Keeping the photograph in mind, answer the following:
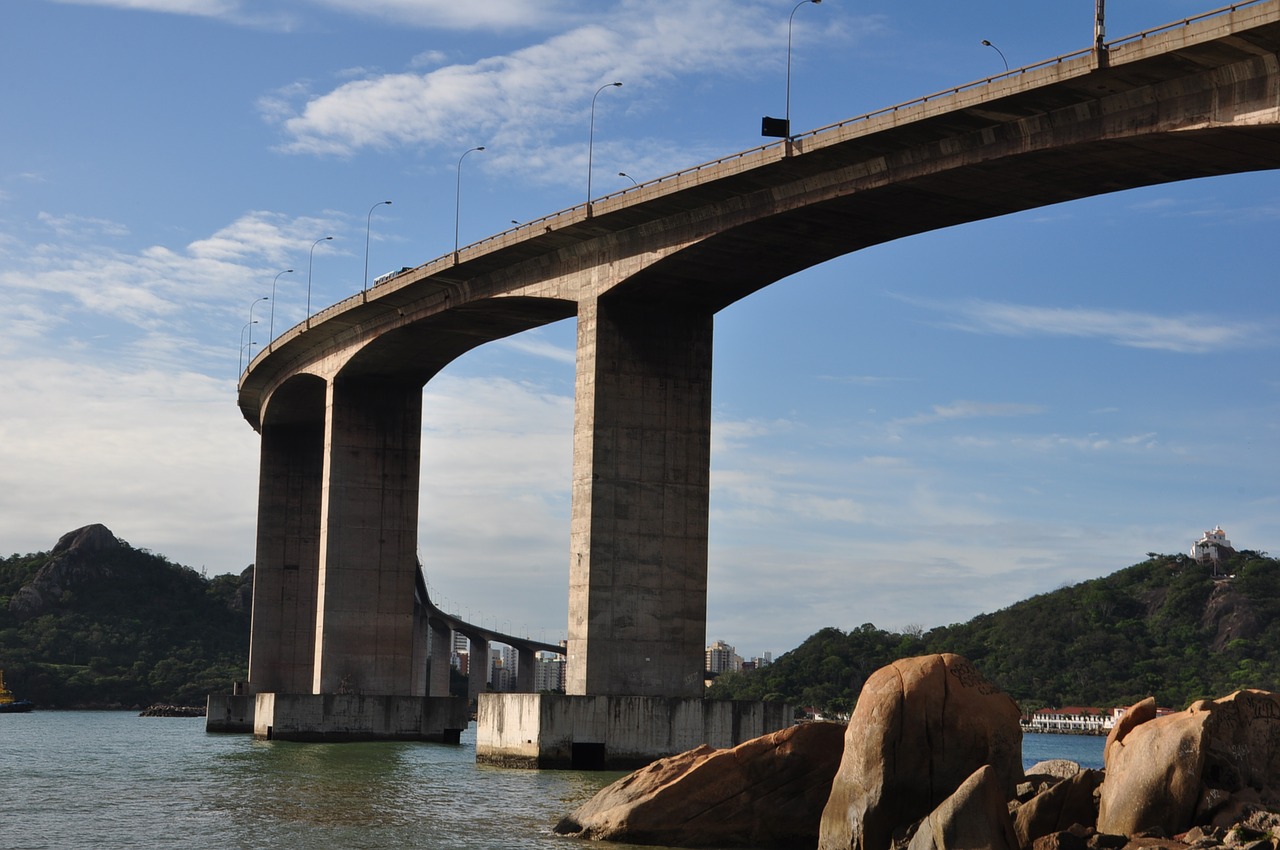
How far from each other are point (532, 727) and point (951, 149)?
72.1 feet

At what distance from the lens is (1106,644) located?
145375mm

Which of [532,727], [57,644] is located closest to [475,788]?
[532,727]

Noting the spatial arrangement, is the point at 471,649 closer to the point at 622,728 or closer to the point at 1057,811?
the point at 622,728

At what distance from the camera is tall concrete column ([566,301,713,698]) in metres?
53.8

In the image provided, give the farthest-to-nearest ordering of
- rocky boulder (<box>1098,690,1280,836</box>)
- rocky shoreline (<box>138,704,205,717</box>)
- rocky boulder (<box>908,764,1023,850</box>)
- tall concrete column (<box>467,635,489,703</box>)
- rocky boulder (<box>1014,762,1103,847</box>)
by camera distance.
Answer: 1. tall concrete column (<box>467,635,489,703</box>)
2. rocky shoreline (<box>138,704,205,717</box>)
3. rocky boulder (<box>1014,762,1103,847</box>)
4. rocky boulder (<box>1098,690,1280,836</box>)
5. rocky boulder (<box>908,764,1023,850</box>)

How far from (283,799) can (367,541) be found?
1345 inches

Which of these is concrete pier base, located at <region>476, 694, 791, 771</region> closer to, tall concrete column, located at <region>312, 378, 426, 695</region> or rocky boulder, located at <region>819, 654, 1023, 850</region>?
tall concrete column, located at <region>312, 378, 426, 695</region>

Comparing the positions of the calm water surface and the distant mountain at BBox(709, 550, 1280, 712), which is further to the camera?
the distant mountain at BBox(709, 550, 1280, 712)

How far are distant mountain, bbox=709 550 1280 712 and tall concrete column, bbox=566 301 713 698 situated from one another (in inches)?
3164

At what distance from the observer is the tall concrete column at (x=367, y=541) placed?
2891 inches

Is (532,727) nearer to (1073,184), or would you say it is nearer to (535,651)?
(1073,184)

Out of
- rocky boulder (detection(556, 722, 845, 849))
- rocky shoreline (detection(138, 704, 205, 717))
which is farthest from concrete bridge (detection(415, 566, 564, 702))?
rocky boulder (detection(556, 722, 845, 849))

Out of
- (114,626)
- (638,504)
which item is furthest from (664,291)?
(114,626)

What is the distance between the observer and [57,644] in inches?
6841
